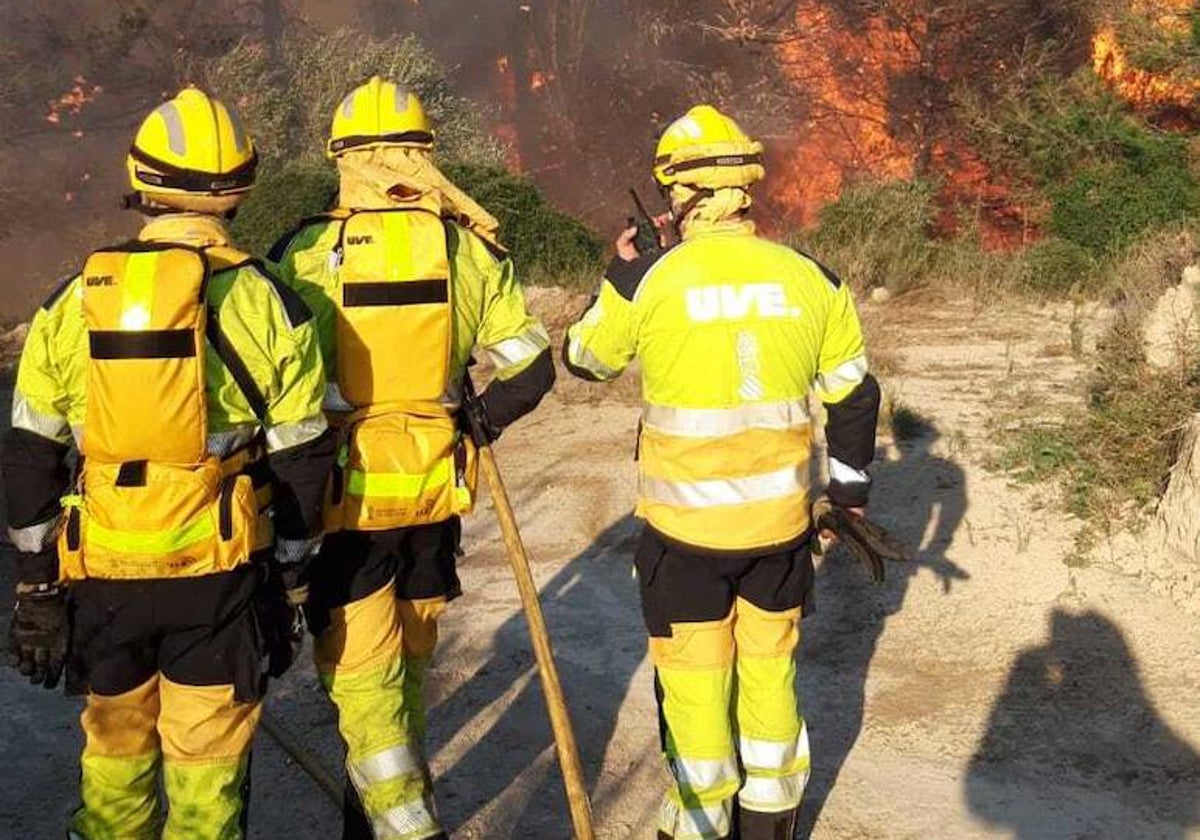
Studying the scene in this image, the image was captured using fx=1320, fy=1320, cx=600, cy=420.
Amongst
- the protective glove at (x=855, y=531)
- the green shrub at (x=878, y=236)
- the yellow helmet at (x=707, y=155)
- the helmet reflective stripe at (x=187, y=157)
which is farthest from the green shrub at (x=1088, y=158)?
the helmet reflective stripe at (x=187, y=157)

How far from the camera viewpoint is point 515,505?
7508 mm

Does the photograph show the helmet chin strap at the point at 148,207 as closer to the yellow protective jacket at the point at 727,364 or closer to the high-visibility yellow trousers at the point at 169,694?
the high-visibility yellow trousers at the point at 169,694

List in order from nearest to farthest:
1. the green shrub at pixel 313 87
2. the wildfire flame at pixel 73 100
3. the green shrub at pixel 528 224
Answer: the green shrub at pixel 528 224
the green shrub at pixel 313 87
the wildfire flame at pixel 73 100

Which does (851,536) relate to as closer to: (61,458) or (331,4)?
(61,458)

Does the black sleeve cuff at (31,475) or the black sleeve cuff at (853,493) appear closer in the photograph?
the black sleeve cuff at (31,475)

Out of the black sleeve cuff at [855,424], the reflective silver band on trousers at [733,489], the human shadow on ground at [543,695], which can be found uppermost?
the black sleeve cuff at [855,424]

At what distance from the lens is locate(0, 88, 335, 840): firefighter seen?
285 centimetres

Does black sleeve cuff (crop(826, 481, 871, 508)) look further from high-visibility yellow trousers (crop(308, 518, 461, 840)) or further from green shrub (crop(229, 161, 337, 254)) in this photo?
green shrub (crop(229, 161, 337, 254))

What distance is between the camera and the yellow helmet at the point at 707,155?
3369 millimetres

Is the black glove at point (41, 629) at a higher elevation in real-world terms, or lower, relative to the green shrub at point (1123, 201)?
higher

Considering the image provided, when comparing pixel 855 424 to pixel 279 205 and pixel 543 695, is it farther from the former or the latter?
pixel 279 205

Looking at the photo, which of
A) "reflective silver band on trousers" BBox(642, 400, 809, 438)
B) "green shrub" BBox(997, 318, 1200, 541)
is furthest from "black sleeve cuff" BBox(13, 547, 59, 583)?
"green shrub" BBox(997, 318, 1200, 541)

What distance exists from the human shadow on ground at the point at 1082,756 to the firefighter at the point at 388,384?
6.13 ft

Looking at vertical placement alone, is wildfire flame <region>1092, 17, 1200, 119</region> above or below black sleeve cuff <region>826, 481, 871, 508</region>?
above
